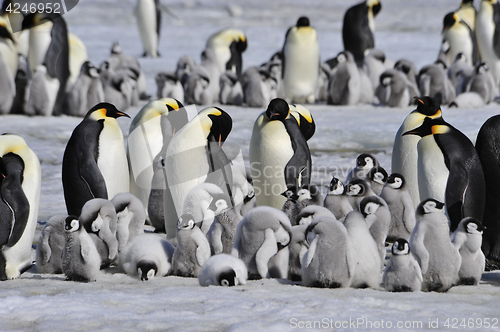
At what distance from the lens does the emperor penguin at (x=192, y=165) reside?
4855mm

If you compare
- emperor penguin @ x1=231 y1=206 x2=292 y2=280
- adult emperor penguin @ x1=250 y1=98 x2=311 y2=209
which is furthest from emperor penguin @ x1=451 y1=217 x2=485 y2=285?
adult emperor penguin @ x1=250 y1=98 x2=311 y2=209

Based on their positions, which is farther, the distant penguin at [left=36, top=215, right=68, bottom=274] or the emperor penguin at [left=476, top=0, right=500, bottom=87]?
the emperor penguin at [left=476, top=0, right=500, bottom=87]

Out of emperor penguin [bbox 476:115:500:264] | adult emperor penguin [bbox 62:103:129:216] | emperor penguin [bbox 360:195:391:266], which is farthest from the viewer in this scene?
adult emperor penguin [bbox 62:103:129:216]

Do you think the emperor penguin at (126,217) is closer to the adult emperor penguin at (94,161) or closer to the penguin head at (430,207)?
the adult emperor penguin at (94,161)

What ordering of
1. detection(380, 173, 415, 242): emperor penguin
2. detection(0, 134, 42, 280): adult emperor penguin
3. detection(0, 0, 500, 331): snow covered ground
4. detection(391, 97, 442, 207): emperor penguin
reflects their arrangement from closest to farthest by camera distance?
detection(0, 0, 500, 331): snow covered ground < detection(0, 134, 42, 280): adult emperor penguin < detection(380, 173, 415, 242): emperor penguin < detection(391, 97, 442, 207): emperor penguin

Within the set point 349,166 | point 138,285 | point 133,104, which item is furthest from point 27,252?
point 133,104

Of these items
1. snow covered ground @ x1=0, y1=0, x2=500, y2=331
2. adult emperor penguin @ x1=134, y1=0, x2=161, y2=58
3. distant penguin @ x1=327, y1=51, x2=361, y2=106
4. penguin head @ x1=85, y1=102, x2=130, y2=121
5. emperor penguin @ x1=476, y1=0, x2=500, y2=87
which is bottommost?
snow covered ground @ x1=0, y1=0, x2=500, y2=331

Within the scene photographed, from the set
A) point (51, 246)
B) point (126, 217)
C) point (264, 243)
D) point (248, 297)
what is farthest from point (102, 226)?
point (248, 297)

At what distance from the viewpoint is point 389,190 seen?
16.0 feet

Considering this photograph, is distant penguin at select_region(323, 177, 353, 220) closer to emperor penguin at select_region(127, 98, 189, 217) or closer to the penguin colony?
the penguin colony

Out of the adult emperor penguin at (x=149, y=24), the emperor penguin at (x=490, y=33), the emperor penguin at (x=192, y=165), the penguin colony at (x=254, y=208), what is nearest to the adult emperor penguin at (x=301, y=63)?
the emperor penguin at (x=490, y=33)

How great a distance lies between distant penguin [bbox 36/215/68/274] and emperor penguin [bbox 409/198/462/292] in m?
2.09

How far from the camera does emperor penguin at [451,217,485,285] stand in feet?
12.4

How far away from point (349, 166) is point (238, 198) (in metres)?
2.86
